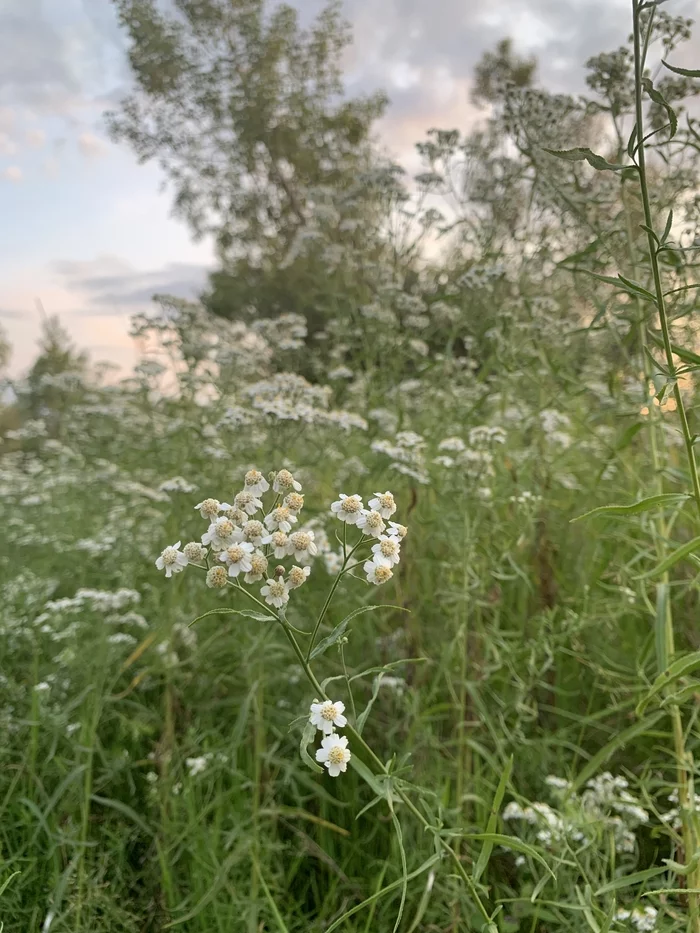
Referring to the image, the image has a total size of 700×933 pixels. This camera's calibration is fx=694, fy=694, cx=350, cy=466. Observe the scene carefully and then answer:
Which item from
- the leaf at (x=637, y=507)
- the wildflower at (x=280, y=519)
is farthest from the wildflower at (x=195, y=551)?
the leaf at (x=637, y=507)

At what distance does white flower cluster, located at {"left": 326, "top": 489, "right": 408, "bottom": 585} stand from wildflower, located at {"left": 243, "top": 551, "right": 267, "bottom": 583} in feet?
0.51

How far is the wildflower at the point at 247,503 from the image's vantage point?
1.24 meters

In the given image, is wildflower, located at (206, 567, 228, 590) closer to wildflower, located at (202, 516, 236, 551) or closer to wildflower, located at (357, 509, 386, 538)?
wildflower, located at (202, 516, 236, 551)

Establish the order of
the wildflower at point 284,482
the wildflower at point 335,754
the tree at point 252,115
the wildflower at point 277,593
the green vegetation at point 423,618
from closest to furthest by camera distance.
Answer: the wildflower at point 335,754, the wildflower at point 277,593, the wildflower at point 284,482, the green vegetation at point 423,618, the tree at point 252,115

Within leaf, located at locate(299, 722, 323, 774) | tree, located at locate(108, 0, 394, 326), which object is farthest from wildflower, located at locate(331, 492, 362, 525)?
tree, located at locate(108, 0, 394, 326)

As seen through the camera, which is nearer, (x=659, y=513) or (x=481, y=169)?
(x=659, y=513)

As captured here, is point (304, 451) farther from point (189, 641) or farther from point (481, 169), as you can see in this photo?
point (481, 169)

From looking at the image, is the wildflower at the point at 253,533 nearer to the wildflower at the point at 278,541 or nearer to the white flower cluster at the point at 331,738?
the wildflower at the point at 278,541

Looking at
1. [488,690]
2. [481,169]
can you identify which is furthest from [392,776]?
[481,169]

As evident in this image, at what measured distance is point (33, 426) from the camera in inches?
225

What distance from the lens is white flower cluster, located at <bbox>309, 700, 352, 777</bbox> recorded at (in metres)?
1.06

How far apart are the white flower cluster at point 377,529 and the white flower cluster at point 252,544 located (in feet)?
0.28

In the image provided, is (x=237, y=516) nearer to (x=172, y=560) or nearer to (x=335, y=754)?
(x=172, y=560)

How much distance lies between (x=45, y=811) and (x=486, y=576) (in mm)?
1511
